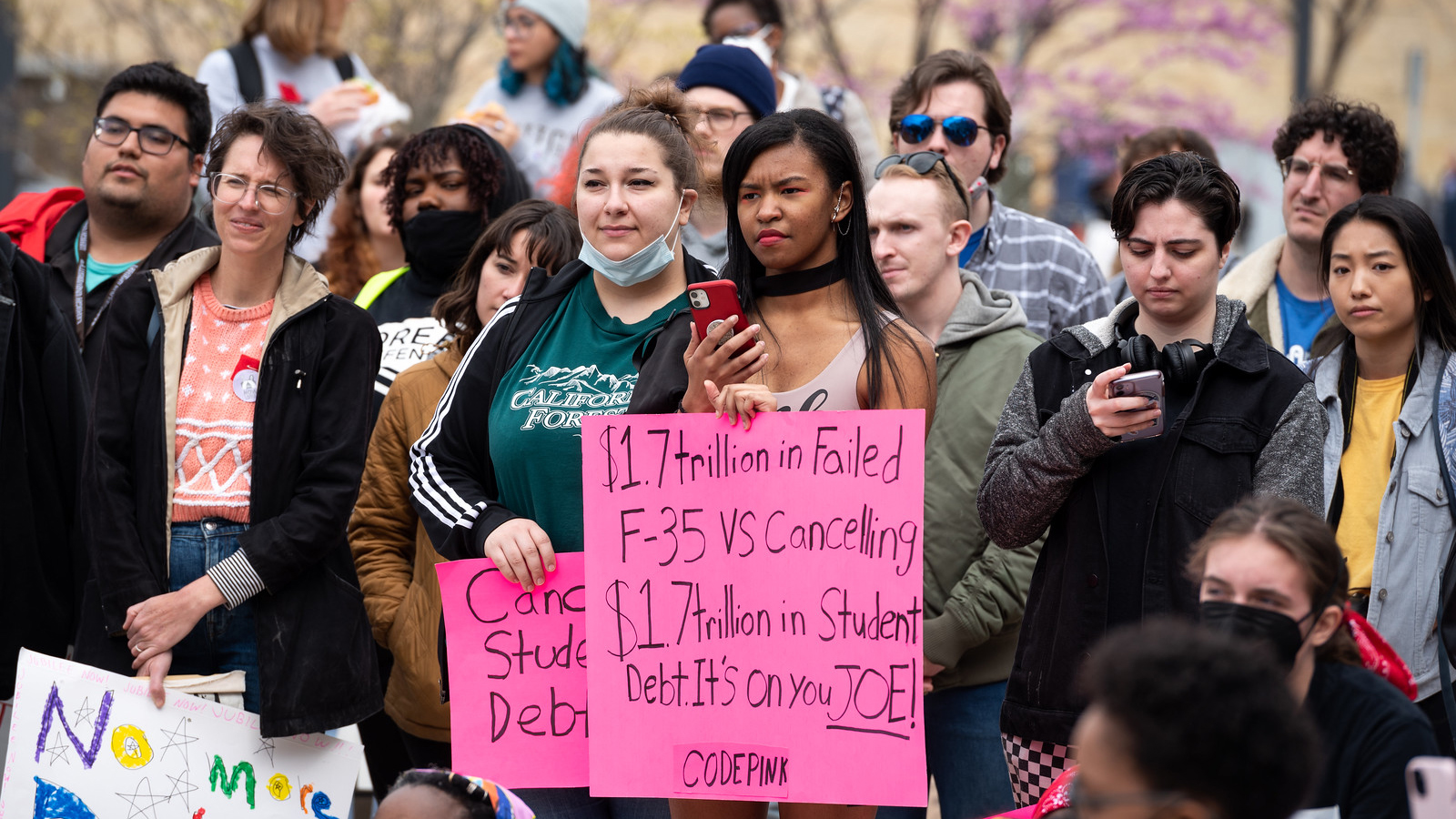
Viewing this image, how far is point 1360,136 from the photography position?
5.14 m

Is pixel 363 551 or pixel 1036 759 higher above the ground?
pixel 363 551

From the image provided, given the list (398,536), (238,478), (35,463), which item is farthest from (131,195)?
(238,478)

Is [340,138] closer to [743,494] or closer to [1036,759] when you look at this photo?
[743,494]

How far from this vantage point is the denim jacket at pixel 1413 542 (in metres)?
3.96

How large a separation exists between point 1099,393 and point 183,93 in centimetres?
344

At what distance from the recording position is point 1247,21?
19.7m

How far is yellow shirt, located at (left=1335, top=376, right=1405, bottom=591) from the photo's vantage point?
13.5ft

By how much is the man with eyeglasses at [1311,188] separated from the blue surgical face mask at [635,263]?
8.58ft

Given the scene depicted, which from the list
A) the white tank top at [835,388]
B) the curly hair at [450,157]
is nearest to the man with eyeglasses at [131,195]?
the curly hair at [450,157]

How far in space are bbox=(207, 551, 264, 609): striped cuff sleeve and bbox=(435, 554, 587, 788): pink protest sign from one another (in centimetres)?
61

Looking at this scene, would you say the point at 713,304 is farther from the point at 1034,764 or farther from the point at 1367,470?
the point at 1367,470

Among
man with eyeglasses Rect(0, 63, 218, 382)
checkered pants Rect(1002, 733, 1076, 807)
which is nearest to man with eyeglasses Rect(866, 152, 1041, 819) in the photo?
checkered pants Rect(1002, 733, 1076, 807)

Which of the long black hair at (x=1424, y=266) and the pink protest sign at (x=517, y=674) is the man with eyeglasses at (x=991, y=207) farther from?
the pink protest sign at (x=517, y=674)

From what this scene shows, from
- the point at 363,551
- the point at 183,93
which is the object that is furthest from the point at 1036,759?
the point at 183,93
